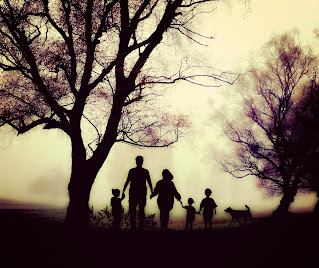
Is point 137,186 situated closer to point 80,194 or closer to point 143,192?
point 143,192

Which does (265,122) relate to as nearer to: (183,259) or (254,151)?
(254,151)

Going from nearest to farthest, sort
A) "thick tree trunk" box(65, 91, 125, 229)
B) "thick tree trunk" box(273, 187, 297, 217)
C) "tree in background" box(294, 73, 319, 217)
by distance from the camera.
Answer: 1. "thick tree trunk" box(65, 91, 125, 229)
2. "tree in background" box(294, 73, 319, 217)
3. "thick tree trunk" box(273, 187, 297, 217)

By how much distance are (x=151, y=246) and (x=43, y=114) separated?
8.68 m

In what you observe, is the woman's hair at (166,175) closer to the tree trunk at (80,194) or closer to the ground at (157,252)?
the ground at (157,252)

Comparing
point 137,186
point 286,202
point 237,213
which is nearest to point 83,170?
point 137,186

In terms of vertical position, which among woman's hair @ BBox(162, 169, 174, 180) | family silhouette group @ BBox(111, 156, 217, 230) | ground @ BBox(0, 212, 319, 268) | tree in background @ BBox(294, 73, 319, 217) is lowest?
ground @ BBox(0, 212, 319, 268)

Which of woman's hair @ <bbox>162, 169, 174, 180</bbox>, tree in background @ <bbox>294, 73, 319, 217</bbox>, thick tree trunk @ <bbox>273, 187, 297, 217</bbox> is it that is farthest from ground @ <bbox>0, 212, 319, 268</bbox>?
thick tree trunk @ <bbox>273, 187, 297, 217</bbox>

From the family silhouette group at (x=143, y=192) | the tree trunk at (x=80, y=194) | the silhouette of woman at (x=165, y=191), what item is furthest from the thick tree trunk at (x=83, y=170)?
the silhouette of woman at (x=165, y=191)

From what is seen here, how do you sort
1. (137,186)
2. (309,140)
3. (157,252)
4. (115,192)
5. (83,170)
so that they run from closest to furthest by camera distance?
1. (157,252)
2. (137,186)
3. (115,192)
4. (83,170)
5. (309,140)

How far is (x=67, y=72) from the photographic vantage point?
12758 mm

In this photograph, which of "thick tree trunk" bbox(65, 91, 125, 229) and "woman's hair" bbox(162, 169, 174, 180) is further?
"thick tree trunk" bbox(65, 91, 125, 229)

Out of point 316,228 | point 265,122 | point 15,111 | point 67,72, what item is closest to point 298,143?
point 265,122

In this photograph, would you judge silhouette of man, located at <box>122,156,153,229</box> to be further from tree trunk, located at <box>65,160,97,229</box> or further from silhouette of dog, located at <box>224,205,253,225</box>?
silhouette of dog, located at <box>224,205,253,225</box>

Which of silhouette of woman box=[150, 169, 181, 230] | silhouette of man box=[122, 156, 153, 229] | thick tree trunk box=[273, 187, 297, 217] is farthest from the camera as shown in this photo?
thick tree trunk box=[273, 187, 297, 217]
